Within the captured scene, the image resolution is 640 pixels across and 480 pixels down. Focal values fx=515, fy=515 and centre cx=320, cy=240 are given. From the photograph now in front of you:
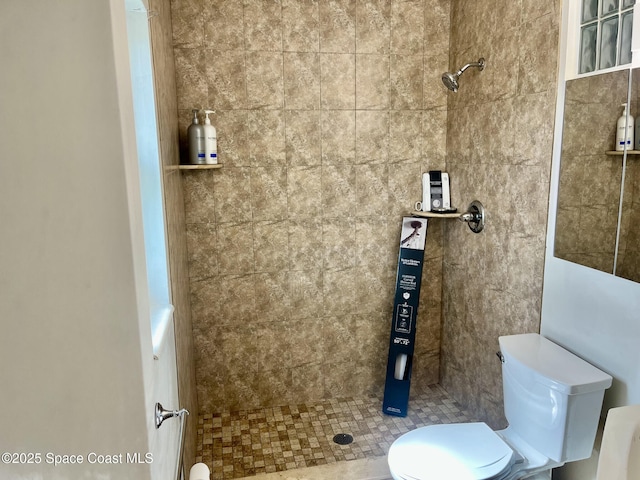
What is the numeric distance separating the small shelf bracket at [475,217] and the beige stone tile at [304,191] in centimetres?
81

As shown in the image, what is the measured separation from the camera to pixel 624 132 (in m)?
1.77

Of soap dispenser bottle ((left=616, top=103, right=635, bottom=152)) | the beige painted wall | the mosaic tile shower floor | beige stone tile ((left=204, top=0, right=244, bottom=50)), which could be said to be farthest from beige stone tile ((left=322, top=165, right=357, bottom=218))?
the beige painted wall

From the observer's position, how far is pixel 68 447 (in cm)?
95

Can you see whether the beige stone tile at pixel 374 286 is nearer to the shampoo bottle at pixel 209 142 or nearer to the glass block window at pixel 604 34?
the shampoo bottle at pixel 209 142

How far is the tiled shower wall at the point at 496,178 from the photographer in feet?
7.30

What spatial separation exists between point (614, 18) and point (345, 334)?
209 cm

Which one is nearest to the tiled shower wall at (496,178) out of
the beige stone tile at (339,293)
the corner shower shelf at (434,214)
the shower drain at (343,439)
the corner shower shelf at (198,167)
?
the corner shower shelf at (434,214)

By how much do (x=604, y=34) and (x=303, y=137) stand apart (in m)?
1.52

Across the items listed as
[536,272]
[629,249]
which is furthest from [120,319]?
[536,272]

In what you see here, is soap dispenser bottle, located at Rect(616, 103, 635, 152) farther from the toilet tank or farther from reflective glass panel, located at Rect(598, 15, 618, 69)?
the toilet tank

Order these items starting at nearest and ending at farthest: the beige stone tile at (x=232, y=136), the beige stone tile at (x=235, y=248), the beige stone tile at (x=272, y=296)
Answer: the beige stone tile at (x=232, y=136) → the beige stone tile at (x=235, y=248) → the beige stone tile at (x=272, y=296)

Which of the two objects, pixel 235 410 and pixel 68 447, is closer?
pixel 68 447

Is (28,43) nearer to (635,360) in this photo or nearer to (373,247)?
(635,360)

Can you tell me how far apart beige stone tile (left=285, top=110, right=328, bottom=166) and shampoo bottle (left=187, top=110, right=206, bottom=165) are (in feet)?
1.67
